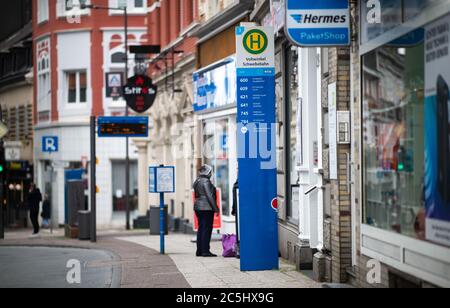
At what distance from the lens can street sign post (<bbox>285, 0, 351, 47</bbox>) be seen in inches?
488

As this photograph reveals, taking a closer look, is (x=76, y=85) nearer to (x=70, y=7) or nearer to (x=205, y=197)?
(x=70, y=7)

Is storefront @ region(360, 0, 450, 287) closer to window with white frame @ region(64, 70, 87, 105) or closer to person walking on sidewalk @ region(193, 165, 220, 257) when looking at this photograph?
person walking on sidewalk @ region(193, 165, 220, 257)

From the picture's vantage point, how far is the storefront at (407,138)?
9273 mm

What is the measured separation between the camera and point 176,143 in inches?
1371

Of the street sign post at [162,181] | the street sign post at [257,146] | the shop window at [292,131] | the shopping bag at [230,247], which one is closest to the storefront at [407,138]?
the street sign post at [257,146]

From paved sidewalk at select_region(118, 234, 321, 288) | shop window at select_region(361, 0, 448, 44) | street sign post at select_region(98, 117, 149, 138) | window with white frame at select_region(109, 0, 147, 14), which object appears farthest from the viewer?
window with white frame at select_region(109, 0, 147, 14)

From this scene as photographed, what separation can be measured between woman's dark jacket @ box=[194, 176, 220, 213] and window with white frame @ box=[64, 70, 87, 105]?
111 ft

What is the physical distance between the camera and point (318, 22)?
12438mm

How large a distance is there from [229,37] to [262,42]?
1094cm

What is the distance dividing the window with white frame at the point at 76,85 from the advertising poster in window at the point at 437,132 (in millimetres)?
43385

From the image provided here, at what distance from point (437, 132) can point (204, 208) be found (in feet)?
32.4

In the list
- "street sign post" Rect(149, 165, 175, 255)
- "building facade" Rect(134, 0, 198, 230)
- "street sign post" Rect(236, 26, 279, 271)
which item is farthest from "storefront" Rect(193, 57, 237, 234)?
"street sign post" Rect(236, 26, 279, 271)

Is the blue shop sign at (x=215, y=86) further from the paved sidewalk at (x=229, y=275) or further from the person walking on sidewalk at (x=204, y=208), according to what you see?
the paved sidewalk at (x=229, y=275)

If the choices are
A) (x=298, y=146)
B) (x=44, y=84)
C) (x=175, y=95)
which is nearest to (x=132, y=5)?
(x=44, y=84)
